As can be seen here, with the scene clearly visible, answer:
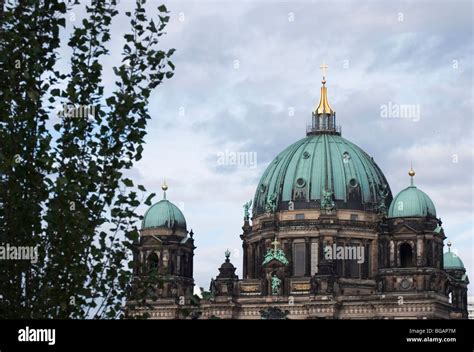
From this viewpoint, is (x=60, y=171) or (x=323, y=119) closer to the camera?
(x=60, y=171)

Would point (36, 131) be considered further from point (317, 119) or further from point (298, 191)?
point (317, 119)

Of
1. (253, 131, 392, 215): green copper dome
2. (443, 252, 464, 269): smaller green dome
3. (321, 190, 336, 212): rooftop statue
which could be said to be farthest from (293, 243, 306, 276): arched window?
(443, 252, 464, 269): smaller green dome

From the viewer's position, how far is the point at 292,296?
119812mm

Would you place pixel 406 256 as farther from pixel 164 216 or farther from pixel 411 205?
pixel 164 216

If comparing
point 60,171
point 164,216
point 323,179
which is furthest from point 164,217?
point 60,171

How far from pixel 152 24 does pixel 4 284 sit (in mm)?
5380

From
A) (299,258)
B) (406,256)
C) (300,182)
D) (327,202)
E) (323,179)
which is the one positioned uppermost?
(323,179)

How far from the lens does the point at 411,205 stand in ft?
385

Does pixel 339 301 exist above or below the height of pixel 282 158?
below

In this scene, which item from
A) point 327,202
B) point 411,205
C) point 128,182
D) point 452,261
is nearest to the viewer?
point 128,182

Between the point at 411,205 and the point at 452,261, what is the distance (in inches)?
900
